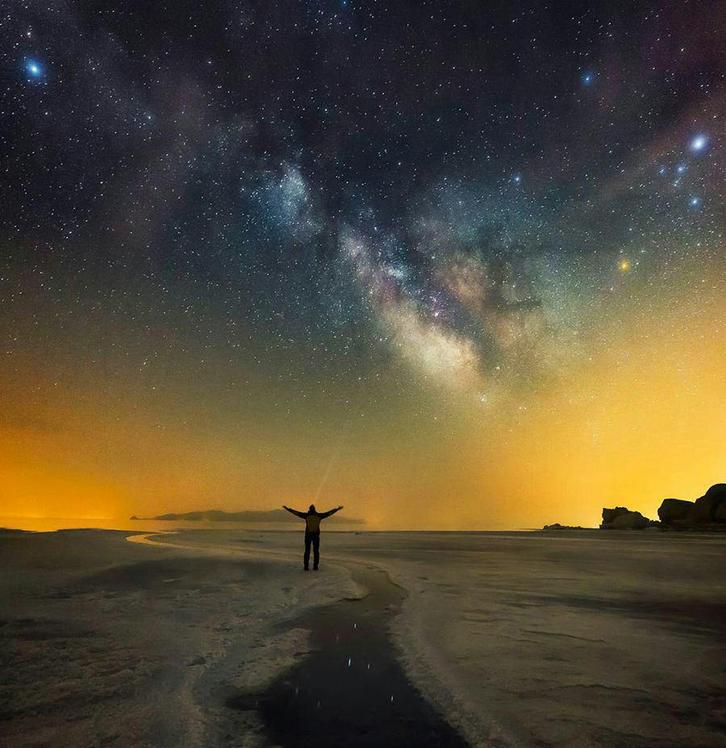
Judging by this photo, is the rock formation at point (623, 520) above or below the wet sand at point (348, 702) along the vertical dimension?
above

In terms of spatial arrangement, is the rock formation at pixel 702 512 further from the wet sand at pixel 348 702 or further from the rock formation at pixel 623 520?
the wet sand at pixel 348 702

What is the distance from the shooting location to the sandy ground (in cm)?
376

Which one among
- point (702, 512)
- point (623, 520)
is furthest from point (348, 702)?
point (623, 520)

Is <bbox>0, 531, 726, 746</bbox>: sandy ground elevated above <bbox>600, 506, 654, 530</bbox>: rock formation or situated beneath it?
situated beneath

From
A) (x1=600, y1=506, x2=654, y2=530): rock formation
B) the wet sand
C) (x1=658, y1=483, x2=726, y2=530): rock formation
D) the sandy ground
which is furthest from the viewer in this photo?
(x1=600, y1=506, x2=654, y2=530): rock formation

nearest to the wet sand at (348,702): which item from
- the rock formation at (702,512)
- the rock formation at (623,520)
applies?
the rock formation at (702,512)

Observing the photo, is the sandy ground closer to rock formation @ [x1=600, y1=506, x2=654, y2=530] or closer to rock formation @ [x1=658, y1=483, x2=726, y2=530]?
rock formation @ [x1=658, y1=483, x2=726, y2=530]

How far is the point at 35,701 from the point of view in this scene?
4.19 metres

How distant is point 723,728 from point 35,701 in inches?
226

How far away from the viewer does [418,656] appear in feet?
18.7

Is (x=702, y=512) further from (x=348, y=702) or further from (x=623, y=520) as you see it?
(x=348, y=702)

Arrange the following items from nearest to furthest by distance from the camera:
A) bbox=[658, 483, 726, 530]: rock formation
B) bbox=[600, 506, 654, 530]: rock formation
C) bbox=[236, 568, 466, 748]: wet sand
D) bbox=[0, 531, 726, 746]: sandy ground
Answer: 1. bbox=[236, 568, 466, 748]: wet sand
2. bbox=[0, 531, 726, 746]: sandy ground
3. bbox=[658, 483, 726, 530]: rock formation
4. bbox=[600, 506, 654, 530]: rock formation

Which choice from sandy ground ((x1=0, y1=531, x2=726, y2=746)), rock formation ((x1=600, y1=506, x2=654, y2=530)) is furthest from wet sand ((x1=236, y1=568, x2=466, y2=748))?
rock formation ((x1=600, y1=506, x2=654, y2=530))

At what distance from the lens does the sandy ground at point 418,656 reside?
376 centimetres
